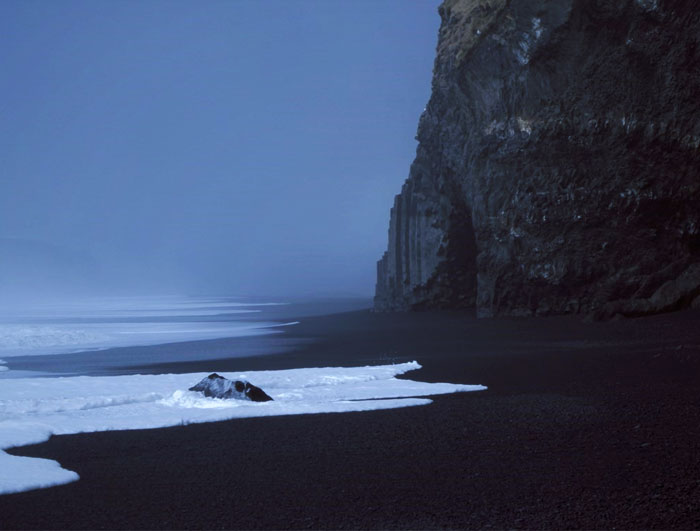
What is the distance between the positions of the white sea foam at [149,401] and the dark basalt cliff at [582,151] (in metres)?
15.2

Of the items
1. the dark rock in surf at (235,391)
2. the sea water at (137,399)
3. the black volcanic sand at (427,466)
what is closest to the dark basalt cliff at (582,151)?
the sea water at (137,399)

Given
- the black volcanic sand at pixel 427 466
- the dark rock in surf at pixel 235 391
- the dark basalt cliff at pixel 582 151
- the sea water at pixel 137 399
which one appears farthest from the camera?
the dark basalt cliff at pixel 582 151

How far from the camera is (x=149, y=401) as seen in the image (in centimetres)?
1584

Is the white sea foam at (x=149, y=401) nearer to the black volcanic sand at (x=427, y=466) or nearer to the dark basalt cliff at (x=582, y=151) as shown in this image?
the black volcanic sand at (x=427, y=466)

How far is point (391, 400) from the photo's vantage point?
14.6 m

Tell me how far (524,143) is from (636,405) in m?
25.2

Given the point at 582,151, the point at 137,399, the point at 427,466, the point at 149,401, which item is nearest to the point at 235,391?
the point at 149,401

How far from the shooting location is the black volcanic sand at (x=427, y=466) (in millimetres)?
7262

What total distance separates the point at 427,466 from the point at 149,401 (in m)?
8.57

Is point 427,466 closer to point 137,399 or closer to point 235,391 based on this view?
point 235,391

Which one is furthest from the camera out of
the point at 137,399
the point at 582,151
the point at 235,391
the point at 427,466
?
the point at 582,151

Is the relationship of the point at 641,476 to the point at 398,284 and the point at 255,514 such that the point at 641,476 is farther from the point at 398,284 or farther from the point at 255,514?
the point at 398,284

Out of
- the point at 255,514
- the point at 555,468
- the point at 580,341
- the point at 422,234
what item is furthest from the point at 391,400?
the point at 422,234

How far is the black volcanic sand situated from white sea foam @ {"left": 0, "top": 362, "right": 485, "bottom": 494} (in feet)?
1.78
